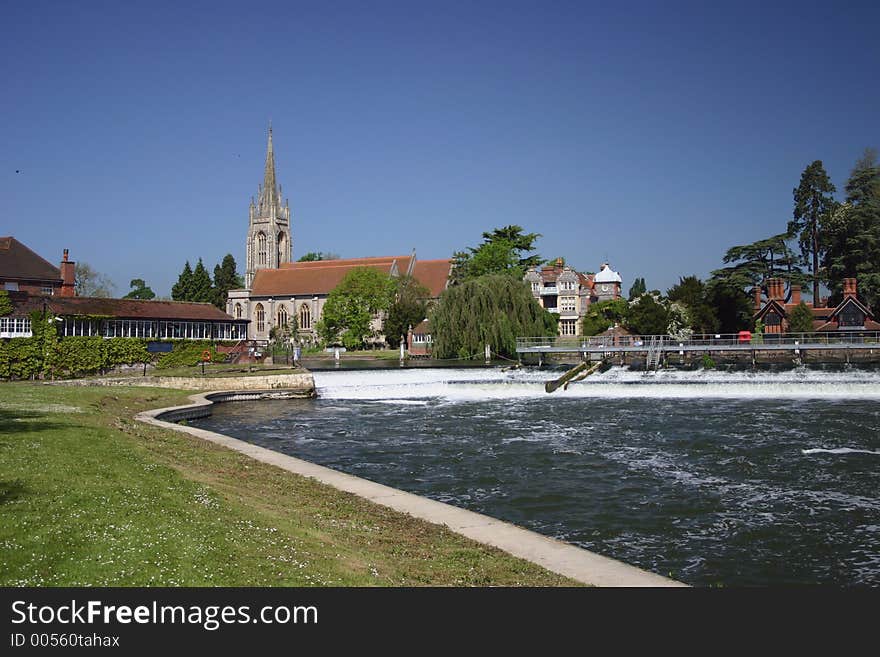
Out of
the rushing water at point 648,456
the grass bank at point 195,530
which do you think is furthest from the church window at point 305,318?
the grass bank at point 195,530

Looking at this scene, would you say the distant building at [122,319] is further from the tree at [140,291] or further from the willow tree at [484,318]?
the tree at [140,291]

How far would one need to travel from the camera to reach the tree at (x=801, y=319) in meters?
64.5

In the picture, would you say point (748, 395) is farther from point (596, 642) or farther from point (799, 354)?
point (596, 642)

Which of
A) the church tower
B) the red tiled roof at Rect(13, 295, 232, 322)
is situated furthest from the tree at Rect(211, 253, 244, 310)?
the red tiled roof at Rect(13, 295, 232, 322)

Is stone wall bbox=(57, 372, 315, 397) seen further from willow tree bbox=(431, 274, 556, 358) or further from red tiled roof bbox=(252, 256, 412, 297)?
red tiled roof bbox=(252, 256, 412, 297)

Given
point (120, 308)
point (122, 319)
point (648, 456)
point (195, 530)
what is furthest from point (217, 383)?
point (195, 530)

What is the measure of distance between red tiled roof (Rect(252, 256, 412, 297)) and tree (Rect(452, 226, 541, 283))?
76.4ft

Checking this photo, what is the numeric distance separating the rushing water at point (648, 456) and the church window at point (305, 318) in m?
70.9

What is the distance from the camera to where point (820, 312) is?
69.9m

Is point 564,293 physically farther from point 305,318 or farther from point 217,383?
point 217,383

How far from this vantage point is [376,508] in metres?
13.1

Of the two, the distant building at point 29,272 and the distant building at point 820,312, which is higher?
the distant building at point 29,272

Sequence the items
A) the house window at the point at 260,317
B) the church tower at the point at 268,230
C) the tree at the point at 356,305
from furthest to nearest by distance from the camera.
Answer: the church tower at the point at 268,230, the house window at the point at 260,317, the tree at the point at 356,305

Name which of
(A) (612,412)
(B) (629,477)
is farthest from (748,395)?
(B) (629,477)
